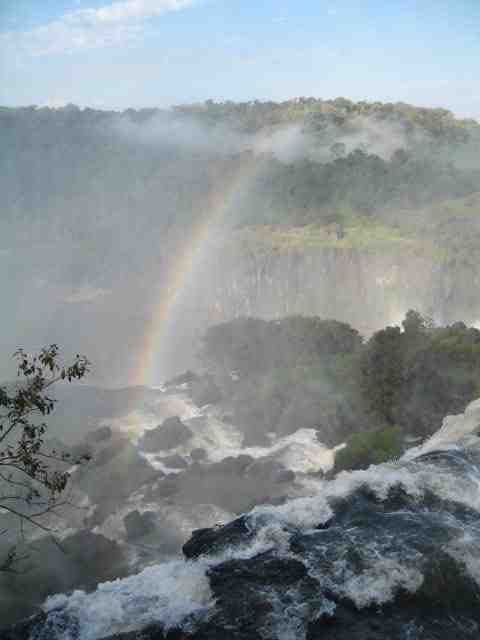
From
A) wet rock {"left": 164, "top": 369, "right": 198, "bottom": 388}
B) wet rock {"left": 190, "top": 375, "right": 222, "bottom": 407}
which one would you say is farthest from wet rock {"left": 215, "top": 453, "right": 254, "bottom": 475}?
wet rock {"left": 164, "top": 369, "right": 198, "bottom": 388}

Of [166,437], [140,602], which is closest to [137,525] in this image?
[166,437]

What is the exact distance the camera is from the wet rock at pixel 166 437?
125 ft

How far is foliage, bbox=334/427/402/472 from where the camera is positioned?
28.2 metres

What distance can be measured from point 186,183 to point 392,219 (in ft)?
153

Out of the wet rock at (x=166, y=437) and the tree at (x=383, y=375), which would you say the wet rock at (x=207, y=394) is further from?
the tree at (x=383, y=375)

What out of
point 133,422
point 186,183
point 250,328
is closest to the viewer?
point 133,422

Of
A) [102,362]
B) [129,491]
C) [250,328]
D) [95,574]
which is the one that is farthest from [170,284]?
[95,574]

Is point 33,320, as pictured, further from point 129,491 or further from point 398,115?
point 398,115

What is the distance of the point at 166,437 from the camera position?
38312 millimetres

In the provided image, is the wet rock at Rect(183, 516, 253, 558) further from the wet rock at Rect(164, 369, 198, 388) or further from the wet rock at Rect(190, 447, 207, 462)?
the wet rock at Rect(164, 369, 198, 388)

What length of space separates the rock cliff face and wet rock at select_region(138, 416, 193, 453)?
83.4 ft

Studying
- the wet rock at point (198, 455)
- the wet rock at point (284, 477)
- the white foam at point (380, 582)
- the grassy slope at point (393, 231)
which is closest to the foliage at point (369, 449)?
the wet rock at point (284, 477)

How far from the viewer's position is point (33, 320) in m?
87.1

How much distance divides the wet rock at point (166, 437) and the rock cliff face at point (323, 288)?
25427 millimetres
